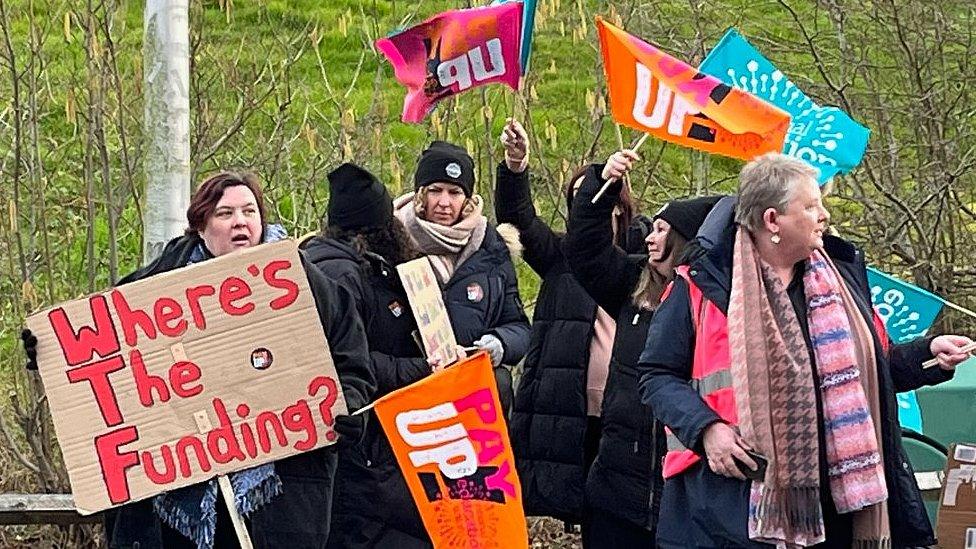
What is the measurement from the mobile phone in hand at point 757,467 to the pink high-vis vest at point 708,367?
0.12m

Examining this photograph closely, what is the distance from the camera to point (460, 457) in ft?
18.9

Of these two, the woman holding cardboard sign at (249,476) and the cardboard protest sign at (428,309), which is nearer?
the woman holding cardboard sign at (249,476)

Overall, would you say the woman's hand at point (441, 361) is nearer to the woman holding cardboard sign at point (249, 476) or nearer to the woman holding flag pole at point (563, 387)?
the woman holding flag pole at point (563, 387)

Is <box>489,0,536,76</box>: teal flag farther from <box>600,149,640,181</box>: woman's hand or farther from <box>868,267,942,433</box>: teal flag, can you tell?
<box>868,267,942,433</box>: teal flag

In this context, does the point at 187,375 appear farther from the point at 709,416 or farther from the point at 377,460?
the point at 709,416

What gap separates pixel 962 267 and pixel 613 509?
4454mm

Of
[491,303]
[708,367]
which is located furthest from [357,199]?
[708,367]

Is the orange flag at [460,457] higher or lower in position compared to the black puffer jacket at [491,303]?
lower

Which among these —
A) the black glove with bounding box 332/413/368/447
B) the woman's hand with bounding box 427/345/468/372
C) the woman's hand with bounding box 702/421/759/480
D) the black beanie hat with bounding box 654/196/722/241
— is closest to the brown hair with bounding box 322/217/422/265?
the woman's hand with bounding box 427/345/468/372

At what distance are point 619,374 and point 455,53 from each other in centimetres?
155

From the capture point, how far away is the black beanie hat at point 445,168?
638 cm

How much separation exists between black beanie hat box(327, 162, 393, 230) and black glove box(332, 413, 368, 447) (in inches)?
47.9

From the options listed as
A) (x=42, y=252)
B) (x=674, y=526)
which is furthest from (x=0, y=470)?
(x=674, y=526)

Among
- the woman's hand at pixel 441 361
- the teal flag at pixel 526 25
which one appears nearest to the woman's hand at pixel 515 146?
the teal flag at pixel 526 25
